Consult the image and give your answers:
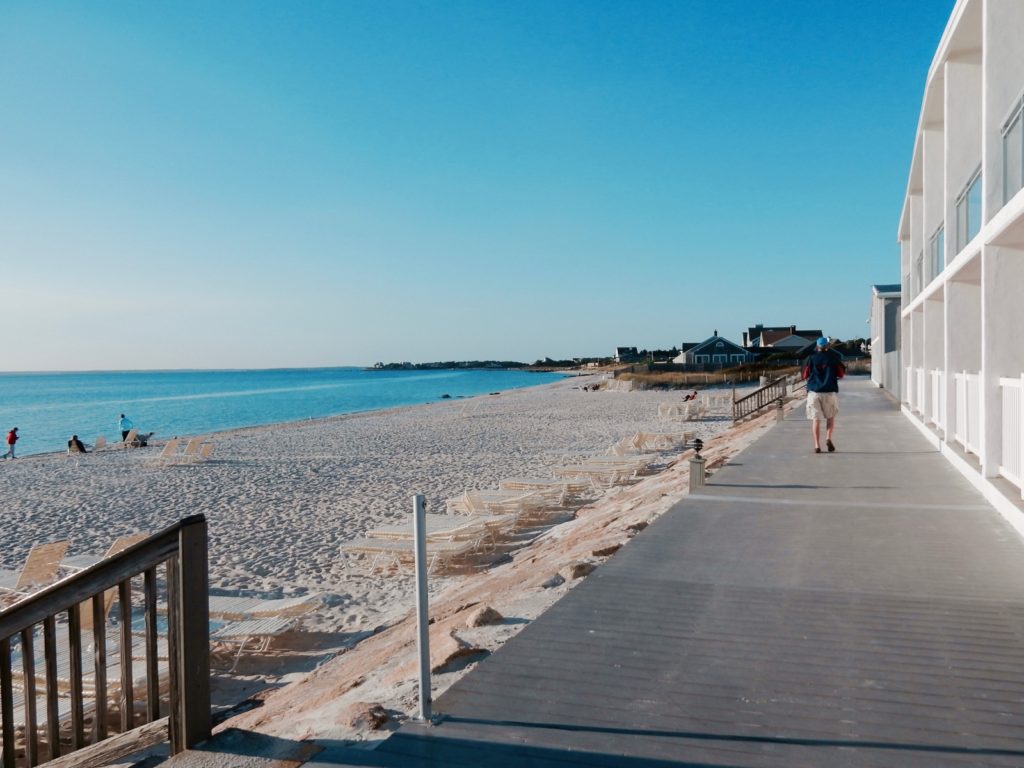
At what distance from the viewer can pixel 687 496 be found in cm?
785

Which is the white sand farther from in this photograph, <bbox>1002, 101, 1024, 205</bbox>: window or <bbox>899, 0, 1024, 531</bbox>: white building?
<bbox>1002, 101, 1024, 205</bbox>: window

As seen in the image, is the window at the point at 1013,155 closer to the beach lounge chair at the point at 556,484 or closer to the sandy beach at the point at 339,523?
the sandy beach at the point at 339,523

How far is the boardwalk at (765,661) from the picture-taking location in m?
2.77

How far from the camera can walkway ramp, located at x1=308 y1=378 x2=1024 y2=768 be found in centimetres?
277

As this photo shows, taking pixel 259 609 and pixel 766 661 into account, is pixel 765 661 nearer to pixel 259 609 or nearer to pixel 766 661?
pixel 766 661

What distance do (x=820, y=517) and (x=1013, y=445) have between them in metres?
1.81

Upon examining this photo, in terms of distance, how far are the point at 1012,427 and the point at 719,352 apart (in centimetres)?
7457

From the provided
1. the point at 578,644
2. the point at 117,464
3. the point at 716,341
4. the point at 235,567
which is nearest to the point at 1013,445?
the point at 578,644

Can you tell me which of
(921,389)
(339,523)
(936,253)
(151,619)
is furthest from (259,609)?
(921,389)

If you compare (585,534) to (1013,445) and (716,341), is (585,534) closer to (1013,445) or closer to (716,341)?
(1013,445)

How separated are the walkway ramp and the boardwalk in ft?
0.04

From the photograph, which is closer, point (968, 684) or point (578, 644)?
point (968, 684)

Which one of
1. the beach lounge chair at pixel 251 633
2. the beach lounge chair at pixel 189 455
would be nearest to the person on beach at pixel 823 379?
the beach lounge chair at pixel 251 633

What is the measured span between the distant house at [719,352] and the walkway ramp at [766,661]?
7433cm
